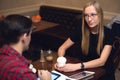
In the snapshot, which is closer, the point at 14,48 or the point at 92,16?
the point at 14,48

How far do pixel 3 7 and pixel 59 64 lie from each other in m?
2.35

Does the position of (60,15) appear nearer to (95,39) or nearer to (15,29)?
(95,39)

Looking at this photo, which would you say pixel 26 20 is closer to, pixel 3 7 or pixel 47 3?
pixel 3 7

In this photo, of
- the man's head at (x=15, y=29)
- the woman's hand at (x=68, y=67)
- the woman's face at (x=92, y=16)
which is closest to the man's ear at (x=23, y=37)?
the man's head at (x=15, y=29)

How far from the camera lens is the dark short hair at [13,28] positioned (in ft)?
4.50

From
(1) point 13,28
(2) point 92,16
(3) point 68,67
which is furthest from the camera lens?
(2) point 92,16

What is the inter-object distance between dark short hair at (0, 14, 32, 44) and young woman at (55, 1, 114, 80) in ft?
2.76

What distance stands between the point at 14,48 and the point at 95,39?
111 centimetres

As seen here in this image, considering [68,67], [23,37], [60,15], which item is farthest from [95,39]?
[60,15]

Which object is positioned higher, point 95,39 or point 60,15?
point 95,39

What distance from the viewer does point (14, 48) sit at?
1.42 meters

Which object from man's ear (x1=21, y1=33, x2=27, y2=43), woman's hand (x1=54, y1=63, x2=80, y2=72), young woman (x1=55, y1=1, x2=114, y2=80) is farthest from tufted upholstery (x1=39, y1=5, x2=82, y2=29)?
man's ear (x1=21, y1=33, x2=27, y2=43)

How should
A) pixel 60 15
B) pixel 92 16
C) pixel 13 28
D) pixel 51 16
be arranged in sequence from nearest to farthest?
1. pixel 13 28
2. pixel 92 16
3. pixel 60 15
4. pixel 51 16

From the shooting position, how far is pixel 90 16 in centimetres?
223
